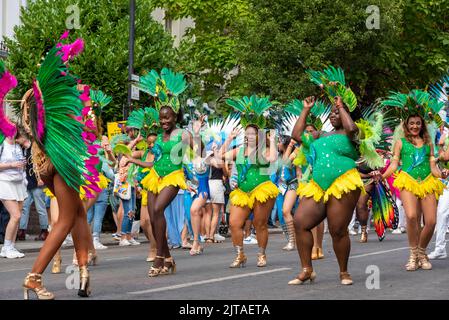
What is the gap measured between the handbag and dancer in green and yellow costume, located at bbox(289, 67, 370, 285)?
9208 mm

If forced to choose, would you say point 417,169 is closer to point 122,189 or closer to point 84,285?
point 84,285

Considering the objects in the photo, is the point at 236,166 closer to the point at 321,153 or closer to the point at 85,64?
the point at 321,153

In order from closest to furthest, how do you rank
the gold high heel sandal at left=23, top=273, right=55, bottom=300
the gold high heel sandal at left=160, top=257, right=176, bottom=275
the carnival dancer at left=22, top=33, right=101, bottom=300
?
the gold high heel sandal at left=23, top=273, right=55, bottom=300 → the carnival dancer at left=22, top=33, right=101, bottom=300 → the gold high heel sandal at left=160, top=257, right=176, bottom=275

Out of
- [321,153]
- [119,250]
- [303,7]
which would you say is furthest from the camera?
[303,7]

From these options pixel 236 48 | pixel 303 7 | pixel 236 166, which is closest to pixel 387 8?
pixel 303 7

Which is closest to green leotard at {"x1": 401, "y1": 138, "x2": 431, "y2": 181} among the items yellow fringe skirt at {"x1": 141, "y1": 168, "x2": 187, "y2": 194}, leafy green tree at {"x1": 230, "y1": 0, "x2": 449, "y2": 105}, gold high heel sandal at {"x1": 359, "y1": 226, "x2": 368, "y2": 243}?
yellow fringe skirt at {"x1": 141, "y1": 168, "x2": 187, "y2": 194}

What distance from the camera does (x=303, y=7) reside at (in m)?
32.9

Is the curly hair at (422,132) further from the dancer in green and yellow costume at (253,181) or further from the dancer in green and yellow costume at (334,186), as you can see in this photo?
the dancer in green and yellow costume at (334,186)

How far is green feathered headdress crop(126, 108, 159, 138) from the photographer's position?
13148mm

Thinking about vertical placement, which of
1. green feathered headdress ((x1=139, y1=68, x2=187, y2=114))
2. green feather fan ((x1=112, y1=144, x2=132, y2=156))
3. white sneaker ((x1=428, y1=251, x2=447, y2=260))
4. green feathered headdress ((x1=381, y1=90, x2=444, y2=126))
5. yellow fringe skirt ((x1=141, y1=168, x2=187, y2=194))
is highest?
green feathered headdress ((x1=139, y1=68, x2=187, y2=114))

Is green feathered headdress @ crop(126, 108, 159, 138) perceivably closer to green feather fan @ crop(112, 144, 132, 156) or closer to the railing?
green feather fan @ crop(112, 144, 132, 156)

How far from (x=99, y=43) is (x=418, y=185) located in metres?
13.5

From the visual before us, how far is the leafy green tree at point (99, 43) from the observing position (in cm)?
2442
